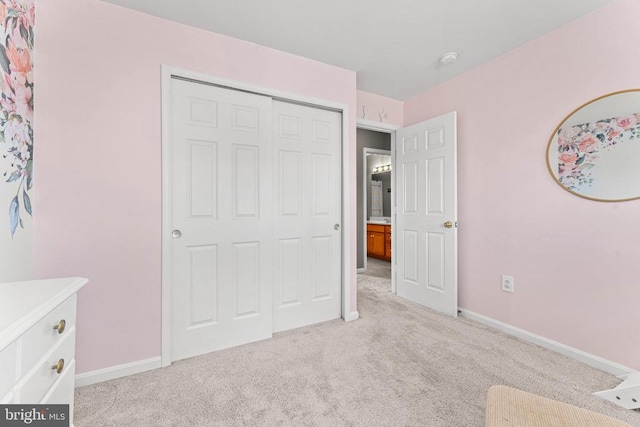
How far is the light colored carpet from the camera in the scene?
144 centimetres

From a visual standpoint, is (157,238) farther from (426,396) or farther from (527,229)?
(527,229)

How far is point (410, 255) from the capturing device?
323 centimetres

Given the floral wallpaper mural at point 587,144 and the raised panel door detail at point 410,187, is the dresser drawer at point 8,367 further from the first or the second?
the raised panel door detail at point 410,187

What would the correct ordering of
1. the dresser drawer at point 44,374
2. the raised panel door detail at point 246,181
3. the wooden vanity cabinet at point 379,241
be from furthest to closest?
the wooden vanity cabinet at point 379,241
the raised panel door detail at point 246,181
the dresser drawer at point 44,374

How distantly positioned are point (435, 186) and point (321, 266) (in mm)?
1450

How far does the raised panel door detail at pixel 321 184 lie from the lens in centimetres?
259

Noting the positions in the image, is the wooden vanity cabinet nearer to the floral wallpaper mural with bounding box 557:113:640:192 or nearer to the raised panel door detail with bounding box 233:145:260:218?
the floral wallpaper mural with bounding box 557:113:640:192

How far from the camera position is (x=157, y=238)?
1921 mm

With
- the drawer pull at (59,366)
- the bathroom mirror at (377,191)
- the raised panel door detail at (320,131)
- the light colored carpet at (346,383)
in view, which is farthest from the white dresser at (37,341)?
the bathroom mirror at (377,191)

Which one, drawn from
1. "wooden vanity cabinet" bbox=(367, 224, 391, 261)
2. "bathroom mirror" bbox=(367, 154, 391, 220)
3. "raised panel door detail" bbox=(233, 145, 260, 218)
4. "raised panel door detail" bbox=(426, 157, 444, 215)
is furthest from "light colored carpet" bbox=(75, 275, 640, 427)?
"bathroom mirror" bbox=(367, 154, 391, 220)

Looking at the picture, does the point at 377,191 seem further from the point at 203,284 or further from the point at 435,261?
the point at 203,284

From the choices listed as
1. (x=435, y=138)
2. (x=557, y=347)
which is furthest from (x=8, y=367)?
(x=435, y=138)

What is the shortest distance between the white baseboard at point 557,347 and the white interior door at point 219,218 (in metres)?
1.95

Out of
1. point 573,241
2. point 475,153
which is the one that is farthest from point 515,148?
point 573,241
